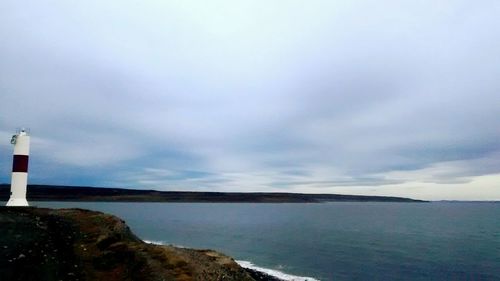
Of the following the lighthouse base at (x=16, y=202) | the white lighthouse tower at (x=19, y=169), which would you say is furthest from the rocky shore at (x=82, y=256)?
the white lighthouse tower at (x=19, y=169)

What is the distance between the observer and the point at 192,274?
1972 centimetres

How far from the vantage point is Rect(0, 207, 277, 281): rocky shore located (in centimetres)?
1802

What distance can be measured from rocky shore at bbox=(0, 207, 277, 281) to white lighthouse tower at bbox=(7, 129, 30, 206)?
7908 mm

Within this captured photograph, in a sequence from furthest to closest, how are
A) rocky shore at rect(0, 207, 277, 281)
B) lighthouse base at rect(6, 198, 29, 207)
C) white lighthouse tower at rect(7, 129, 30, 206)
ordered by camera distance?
white lighthouse tower at rect(7, 129, 30, 206) → lighthouse base at rect(6, 198, 29, 207) → rocky shore at rect(0, 207, 277, 281)

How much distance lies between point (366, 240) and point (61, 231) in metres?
58.1

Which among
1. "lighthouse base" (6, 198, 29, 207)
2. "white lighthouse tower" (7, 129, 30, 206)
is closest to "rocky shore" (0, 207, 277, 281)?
"lighthouse base" (6, 198, 29, 207)

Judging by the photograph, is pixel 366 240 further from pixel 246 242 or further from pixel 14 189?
pixel 14 189

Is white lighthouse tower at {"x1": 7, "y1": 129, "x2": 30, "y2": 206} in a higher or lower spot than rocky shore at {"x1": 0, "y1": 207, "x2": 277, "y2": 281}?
higher

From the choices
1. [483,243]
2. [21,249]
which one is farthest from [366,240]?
[21,249]

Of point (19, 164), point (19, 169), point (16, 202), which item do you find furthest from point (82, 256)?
point (19, 164)

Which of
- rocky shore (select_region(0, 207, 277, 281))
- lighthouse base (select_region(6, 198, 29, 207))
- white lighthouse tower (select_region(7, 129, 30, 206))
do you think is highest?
white lighthouse tower (select_region(7, 129, 30, 206))

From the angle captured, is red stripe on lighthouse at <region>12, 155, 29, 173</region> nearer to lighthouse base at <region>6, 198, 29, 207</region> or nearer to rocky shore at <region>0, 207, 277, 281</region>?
lighthouse base at <region>6, 198, 29, 207</region>

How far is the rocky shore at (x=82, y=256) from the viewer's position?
18016mm

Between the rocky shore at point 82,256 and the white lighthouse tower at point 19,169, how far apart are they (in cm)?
791
